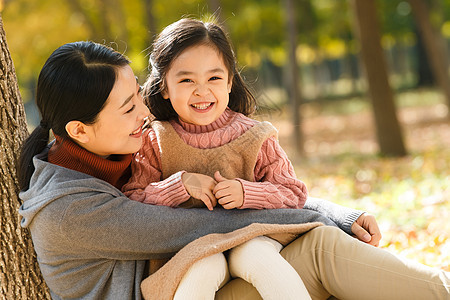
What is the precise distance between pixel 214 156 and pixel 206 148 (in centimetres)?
7

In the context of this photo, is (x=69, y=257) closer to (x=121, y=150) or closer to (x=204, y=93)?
(x=121, y=150)

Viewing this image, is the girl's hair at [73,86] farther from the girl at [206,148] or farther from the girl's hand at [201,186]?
the girl's hand at [201,186]

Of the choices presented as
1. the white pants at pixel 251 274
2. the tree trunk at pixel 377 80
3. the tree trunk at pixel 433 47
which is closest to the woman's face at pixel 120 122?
the white pants at pixel 251 274

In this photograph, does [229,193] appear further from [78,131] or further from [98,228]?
[78,131]

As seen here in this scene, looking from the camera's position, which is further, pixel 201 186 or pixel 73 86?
pixel 201 186

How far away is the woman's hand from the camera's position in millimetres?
2789

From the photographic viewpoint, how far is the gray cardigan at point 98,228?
7.66ft

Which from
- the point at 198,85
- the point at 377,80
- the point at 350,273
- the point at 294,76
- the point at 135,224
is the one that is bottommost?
the point at 350,273

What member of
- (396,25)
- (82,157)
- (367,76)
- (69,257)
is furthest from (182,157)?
(396,25)

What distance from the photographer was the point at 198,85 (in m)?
2.73

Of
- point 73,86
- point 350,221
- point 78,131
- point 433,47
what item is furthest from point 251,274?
point 433,47

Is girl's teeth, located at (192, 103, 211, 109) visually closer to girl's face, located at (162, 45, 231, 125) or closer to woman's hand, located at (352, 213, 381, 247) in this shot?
girl's face, located at (162, 45, 231, 125)

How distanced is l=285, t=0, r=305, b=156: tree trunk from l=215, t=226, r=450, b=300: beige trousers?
863 cm

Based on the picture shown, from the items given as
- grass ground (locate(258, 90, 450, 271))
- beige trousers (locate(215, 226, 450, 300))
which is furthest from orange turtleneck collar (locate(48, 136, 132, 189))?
grass ground (locate(258, 90, 450, 271))
